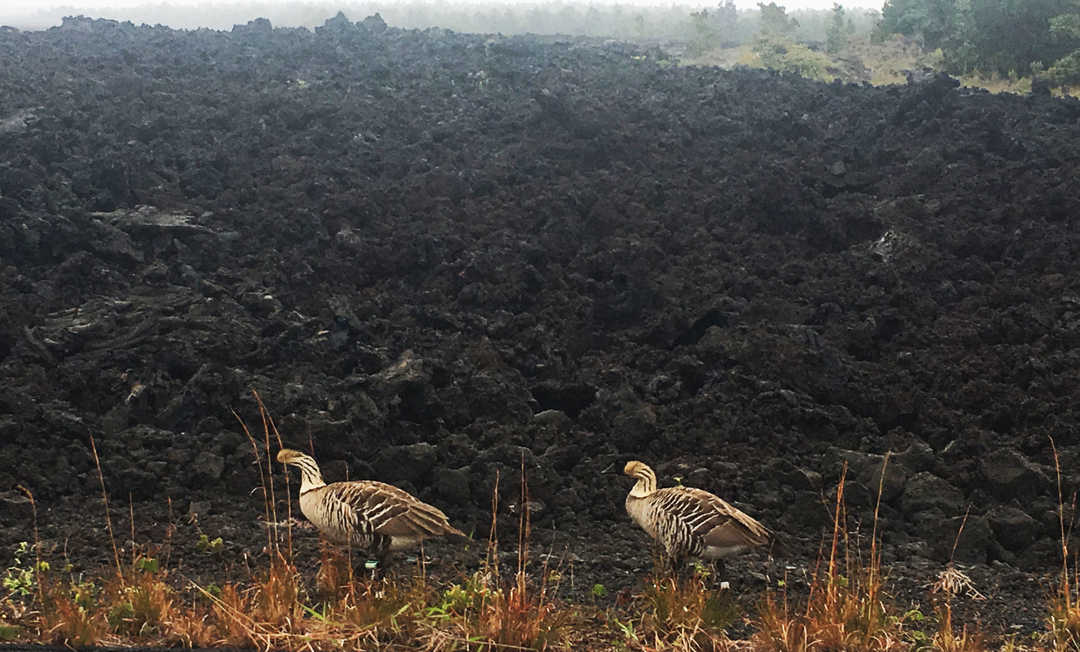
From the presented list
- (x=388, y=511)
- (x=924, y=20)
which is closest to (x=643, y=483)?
(x=388, y=511)

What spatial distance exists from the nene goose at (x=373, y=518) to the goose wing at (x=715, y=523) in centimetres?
125

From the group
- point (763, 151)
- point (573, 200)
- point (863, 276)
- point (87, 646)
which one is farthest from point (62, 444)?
point (763, 151)

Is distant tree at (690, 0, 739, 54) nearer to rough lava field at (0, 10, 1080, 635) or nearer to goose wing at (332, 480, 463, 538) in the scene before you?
rough lava field at (0, 10, 1080, 635)

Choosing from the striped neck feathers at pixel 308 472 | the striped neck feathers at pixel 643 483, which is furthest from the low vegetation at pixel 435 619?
the striped neck feathers at pixel 643 483

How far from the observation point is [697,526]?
554 centimetres

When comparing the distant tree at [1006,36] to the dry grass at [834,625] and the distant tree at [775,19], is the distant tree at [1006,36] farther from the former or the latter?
the dry grass at [834,625]

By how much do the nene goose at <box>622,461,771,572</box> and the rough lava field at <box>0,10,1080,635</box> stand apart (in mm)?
497

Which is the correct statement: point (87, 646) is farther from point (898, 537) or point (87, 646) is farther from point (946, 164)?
point (946, 164)

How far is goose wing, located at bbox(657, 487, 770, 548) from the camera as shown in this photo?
5543mm

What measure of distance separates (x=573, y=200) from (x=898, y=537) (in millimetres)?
6488

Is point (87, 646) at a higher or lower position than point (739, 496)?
higher

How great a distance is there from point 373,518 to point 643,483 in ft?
5.42

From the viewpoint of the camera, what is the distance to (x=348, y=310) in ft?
32.4

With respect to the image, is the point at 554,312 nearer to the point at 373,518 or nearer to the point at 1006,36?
the point at 373,518
